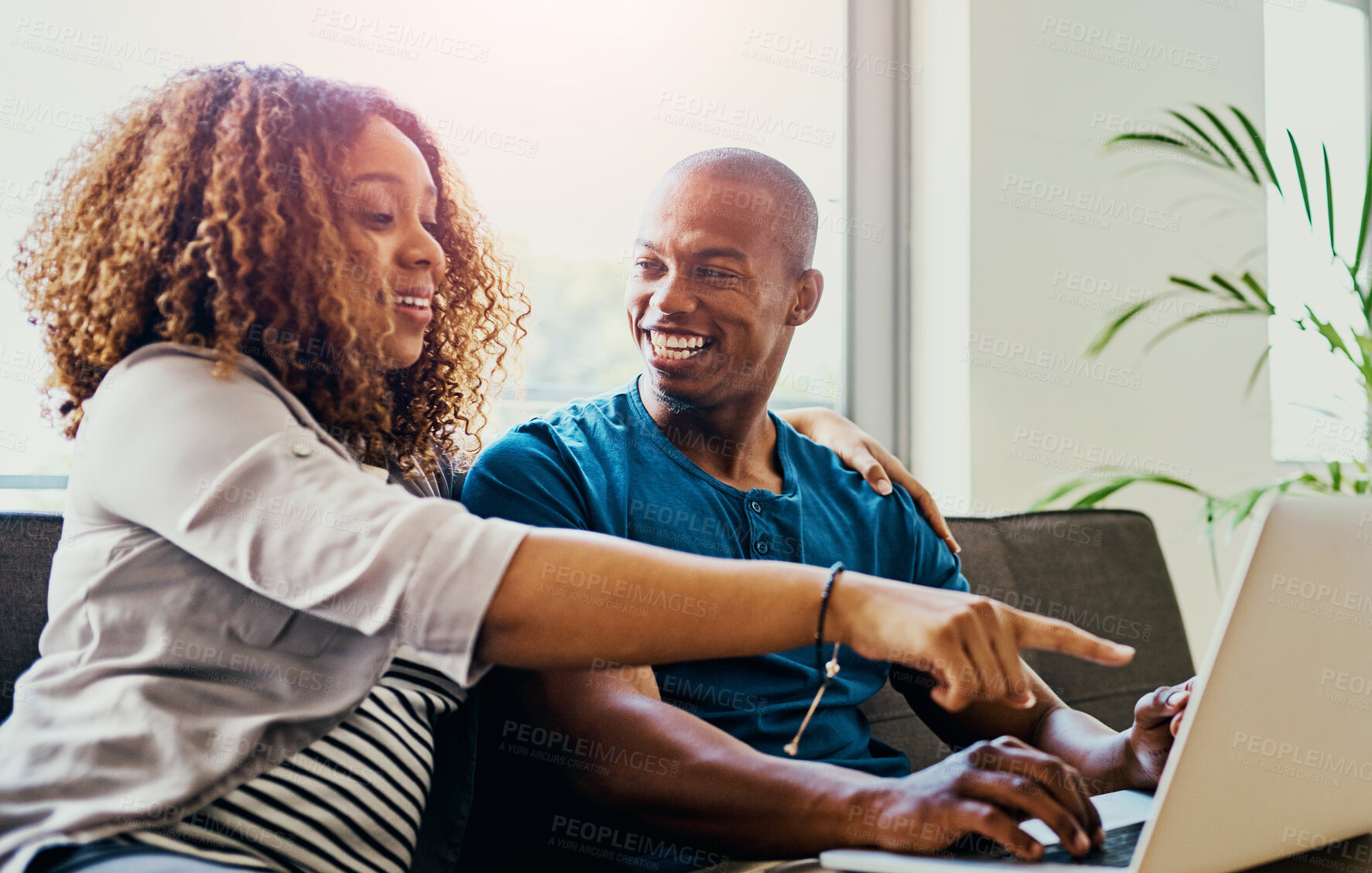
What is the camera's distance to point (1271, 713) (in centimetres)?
67

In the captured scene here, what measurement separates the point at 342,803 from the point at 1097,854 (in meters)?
0.61

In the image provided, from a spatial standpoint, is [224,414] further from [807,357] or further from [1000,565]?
[807,357]

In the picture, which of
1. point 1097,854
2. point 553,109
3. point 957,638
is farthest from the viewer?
point 553,109

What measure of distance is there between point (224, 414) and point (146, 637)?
19 cm

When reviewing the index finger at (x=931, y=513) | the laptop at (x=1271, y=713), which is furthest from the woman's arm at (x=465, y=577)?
the index finger at (x=931, y=513)

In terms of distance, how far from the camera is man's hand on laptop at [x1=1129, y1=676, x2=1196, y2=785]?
3.31 ft

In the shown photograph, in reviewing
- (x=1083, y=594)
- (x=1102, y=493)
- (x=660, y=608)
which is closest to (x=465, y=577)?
(x=660, y=608)

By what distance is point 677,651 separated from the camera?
0.73m

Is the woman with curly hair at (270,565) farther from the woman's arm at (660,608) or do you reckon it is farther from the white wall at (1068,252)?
the white wall at (1068,252)

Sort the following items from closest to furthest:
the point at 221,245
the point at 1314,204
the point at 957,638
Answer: the point at 957,638 < the point at 221,245 < the point at 1314,204

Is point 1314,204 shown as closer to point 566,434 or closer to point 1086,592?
point 1086,592

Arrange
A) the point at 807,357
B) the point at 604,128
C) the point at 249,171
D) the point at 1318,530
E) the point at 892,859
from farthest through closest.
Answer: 1. the point at 807,357
2. the point at 604,128
3. the point at 249,171
4. the point at 892,859
5. the point at 1318,530

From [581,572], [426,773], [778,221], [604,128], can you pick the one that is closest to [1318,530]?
[581,572]

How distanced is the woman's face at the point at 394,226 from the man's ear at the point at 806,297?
0.68 metres
